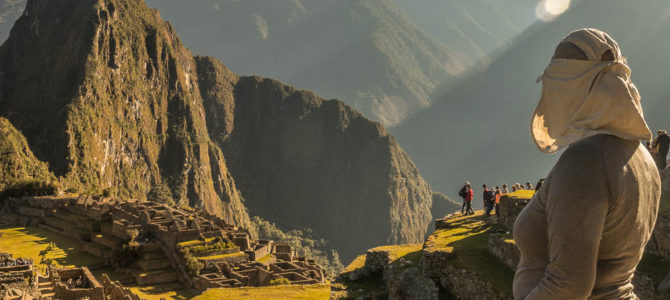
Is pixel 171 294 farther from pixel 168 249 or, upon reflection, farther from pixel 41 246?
pixel 41 246

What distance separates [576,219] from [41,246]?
159 feet

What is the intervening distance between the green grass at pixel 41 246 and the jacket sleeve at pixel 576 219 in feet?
138

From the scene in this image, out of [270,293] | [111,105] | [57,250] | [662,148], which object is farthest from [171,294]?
[111,105]

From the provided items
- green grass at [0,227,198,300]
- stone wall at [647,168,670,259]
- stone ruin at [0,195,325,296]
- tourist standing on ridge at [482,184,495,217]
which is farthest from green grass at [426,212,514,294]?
green grass at [0,227,198,300]

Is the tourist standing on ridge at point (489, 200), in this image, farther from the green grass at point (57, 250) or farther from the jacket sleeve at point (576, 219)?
the green grass at point (57, 250)

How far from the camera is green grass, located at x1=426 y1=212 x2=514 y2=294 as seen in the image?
36.1 ft

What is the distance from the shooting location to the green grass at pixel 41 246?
132 feet

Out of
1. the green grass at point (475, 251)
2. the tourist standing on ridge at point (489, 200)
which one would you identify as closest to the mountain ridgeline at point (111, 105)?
the tourist standing on ridge at point (489, 200)

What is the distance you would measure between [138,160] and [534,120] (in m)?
151

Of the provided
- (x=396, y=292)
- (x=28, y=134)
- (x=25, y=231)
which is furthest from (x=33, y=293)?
(x=28, y=134)

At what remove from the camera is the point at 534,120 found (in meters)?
3.08

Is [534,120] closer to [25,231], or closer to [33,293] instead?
[33,293]

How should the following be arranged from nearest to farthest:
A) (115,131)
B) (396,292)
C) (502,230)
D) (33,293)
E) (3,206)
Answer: (396,292), (502,230), (33,293), (3,206), (115,131)

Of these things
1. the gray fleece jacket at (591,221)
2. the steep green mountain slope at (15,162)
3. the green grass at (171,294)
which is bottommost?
the green grass at (171,294)
